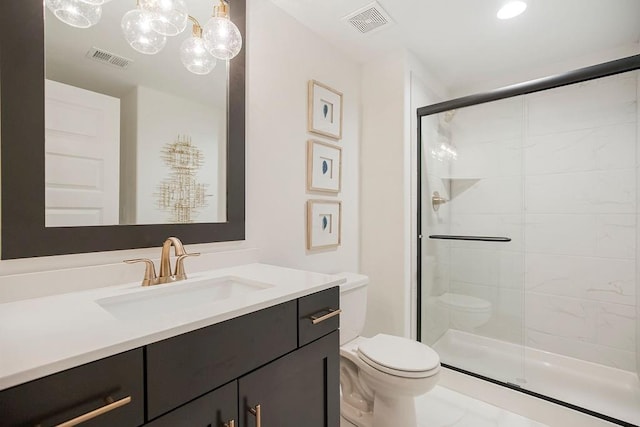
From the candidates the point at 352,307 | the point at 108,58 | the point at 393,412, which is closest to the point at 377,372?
the point at 393,412

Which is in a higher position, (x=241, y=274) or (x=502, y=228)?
(x=502, y=228)

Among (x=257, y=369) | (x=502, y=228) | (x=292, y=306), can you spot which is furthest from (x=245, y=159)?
(x=502, y=228)

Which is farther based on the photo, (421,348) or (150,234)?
(421,348)

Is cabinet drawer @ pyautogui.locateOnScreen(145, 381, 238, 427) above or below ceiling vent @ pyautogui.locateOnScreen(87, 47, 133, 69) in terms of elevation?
below

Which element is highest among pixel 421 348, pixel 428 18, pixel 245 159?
pixel 428 18

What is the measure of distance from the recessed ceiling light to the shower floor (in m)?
2.10

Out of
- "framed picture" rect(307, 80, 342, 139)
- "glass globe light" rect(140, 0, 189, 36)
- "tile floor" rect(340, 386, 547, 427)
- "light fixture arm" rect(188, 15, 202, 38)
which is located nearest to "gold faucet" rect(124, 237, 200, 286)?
"glass globe light" rect(140, 0, 189, 36)

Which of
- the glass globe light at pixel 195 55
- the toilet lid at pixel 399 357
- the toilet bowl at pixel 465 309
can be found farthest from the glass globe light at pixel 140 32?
the toilet bowl at pixel 465 309

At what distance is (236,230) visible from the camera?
143 centimetres

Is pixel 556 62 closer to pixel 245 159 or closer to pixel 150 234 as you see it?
pixel 245 159

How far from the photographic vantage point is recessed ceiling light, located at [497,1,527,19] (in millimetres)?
1628

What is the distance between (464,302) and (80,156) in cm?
246

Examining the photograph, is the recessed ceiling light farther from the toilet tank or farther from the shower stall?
the toilet tank

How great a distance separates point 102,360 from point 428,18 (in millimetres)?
2103
